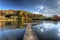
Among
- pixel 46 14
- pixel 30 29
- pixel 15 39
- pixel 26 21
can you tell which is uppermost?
pixel 46 14

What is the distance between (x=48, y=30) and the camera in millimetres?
1699

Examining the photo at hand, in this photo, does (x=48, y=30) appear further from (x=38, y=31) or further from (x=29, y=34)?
(x=29, y=34)

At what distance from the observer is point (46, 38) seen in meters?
1.69

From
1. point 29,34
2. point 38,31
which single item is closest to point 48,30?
point 38,31

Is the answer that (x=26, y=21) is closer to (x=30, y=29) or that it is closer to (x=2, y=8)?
(x=30, y=29)

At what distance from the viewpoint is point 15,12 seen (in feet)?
5.67

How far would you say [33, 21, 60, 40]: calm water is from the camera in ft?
5.51

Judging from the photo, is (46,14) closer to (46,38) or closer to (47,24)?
(47,24)

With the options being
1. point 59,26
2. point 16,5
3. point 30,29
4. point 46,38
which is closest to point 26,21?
point 30,29

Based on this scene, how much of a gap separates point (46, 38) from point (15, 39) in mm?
472

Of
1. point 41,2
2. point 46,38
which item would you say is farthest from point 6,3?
point 46,38

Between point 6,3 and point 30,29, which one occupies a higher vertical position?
point 6,3

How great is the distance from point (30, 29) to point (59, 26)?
0.44 metres

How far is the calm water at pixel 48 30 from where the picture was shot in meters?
1.68
